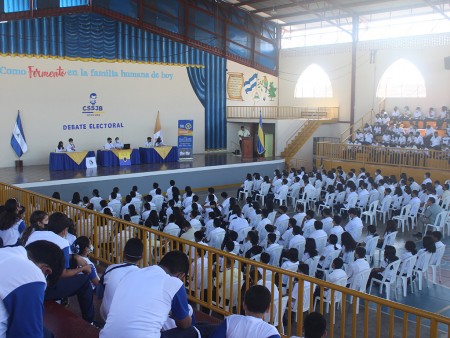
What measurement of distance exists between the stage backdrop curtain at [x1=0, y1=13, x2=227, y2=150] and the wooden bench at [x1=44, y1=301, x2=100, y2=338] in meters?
13.4

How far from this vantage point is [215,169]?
16.5m

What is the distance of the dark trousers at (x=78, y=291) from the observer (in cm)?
410

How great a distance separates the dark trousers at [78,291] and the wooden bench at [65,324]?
0.13m

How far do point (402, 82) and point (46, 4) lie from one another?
14.0 meters

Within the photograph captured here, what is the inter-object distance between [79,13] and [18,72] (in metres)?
2.78

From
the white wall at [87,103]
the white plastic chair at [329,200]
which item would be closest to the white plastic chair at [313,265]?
the white plastic chair at [329,200]

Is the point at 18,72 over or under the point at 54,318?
over

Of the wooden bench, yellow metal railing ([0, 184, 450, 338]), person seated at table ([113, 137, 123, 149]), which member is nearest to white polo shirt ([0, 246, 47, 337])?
the wooden bench

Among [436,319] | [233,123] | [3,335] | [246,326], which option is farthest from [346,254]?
[233,123]

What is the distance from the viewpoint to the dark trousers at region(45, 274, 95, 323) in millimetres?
4102

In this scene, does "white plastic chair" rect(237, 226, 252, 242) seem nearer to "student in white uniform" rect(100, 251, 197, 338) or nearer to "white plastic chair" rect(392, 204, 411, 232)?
"white plastic chair" rect(392, 204, 411, 232)

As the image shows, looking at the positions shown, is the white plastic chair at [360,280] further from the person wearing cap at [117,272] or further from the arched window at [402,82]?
the arched window at [402,82]

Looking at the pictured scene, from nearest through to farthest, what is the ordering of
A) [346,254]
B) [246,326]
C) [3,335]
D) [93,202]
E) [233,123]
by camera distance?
[3,335] < [246,326] < [346,254] < [93,202] < [233,123]

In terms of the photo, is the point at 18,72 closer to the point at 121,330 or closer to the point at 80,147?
the point at 80,147
